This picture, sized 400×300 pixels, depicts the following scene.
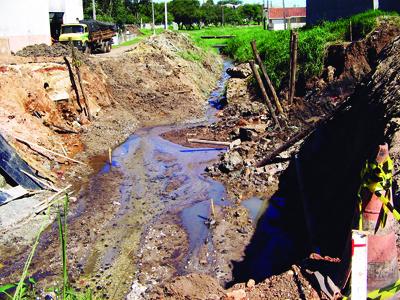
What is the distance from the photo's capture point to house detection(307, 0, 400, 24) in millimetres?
25875

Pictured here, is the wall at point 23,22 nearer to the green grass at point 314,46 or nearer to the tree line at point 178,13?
the green grass at point 314,46

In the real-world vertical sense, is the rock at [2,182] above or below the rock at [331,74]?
below

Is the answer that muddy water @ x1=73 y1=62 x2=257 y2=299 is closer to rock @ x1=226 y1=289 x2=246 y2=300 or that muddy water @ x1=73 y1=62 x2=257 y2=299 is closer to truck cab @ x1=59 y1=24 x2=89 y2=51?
rock @ x1=226 y1=289 x2=246 y2=300

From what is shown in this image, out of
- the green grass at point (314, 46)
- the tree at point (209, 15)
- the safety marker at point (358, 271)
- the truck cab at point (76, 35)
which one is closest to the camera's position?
the safety marker at point (358, 271)

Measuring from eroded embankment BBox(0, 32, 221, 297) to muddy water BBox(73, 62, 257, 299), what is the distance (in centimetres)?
16

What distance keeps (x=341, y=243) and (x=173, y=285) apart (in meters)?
3.04

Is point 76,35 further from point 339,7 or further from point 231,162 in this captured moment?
point 231,162

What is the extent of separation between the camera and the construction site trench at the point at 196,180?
363 inches

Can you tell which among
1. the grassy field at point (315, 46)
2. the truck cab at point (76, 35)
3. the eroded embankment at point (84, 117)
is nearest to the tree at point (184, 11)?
the eroded embankment at point (84, 117)

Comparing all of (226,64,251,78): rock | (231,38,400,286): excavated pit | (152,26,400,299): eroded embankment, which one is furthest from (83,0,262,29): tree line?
(231,38,400,286): excavated pit

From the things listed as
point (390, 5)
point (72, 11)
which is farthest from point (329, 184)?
point (72, 11)

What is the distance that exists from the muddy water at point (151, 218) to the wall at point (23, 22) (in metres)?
16.6

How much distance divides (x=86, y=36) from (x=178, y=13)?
64706 millimetres

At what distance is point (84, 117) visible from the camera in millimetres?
22328
